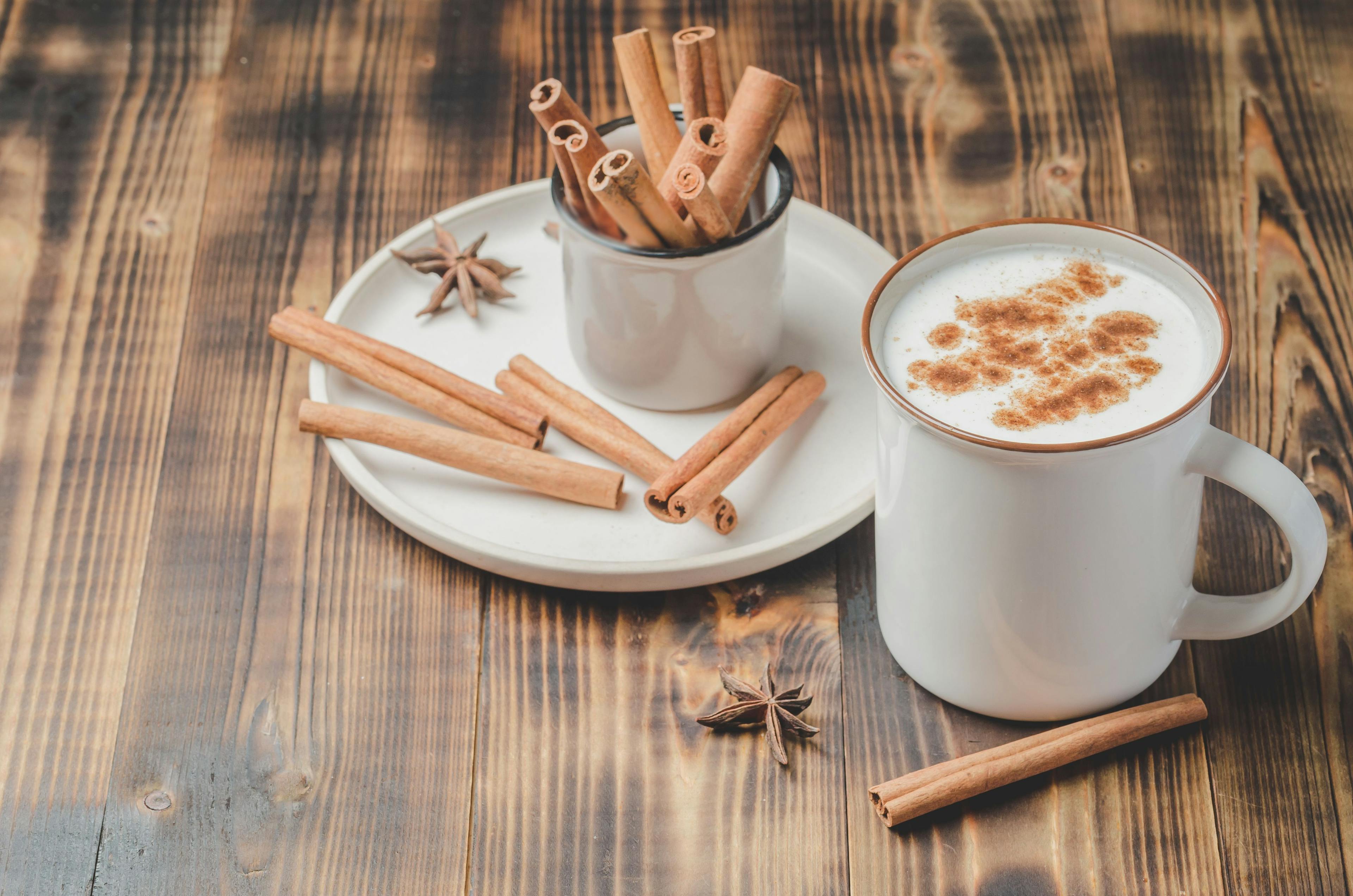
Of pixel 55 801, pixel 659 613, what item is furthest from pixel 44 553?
pixel 659 613

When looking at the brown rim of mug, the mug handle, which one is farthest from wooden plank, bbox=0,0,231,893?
the mug handle

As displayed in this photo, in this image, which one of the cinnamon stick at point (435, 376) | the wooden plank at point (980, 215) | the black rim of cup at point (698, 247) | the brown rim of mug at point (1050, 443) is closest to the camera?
the brown rim of mug at point (1050, 443)

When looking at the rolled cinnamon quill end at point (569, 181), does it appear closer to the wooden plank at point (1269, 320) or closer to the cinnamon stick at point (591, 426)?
the cinnamon stick at point (591, 426)

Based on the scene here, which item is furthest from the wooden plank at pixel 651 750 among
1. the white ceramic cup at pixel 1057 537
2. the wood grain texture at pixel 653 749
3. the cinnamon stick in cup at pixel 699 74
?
the cinnamon stick in cup at pixel 699 74

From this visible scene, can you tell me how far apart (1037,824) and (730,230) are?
49 cm

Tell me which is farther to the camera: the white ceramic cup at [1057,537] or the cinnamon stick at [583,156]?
the cinnamon stick at [583,156]

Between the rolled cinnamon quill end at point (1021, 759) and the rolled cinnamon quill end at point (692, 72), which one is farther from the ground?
the rolled cinnamon quill end at point (692, 72)

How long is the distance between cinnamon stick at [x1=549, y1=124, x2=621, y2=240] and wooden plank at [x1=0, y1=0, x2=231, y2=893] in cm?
45

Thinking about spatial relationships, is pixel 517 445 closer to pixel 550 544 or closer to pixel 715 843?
pixel 550 544

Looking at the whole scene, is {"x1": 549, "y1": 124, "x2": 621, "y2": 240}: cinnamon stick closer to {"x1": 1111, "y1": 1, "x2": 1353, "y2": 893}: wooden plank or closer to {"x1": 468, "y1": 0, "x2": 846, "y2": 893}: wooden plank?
{"x1": 468, "y1": 0, "x2": 846, "y2": 893}: wooden plank

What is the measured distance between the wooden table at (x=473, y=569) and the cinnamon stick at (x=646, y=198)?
28 centimetres

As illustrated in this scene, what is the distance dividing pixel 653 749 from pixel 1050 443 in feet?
1.24

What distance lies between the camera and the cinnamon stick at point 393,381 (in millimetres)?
1103

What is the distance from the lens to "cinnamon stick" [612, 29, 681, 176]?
41.9 inches
